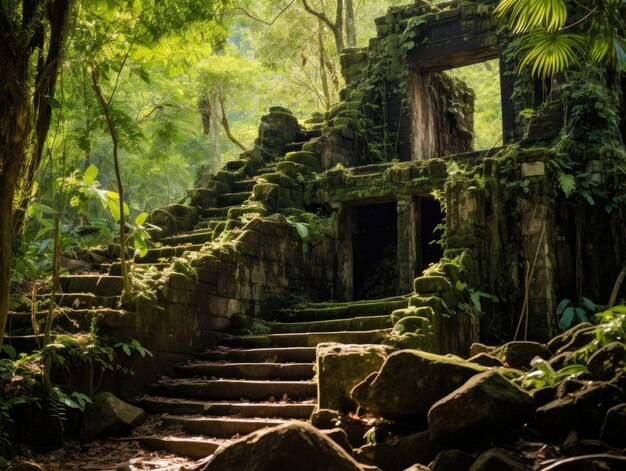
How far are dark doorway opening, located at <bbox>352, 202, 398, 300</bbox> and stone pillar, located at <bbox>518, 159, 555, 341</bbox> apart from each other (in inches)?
136

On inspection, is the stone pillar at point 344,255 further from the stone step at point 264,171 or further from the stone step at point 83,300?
the stone step at point 83,300

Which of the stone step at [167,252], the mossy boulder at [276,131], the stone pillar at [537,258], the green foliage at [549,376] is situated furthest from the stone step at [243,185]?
the green foliage at [549,376]

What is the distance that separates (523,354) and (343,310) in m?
4.31

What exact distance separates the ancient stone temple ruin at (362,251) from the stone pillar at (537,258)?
0.07ft

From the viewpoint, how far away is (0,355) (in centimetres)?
714

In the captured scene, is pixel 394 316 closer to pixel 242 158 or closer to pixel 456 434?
pixel 456 434

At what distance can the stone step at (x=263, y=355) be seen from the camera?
28.4 ft

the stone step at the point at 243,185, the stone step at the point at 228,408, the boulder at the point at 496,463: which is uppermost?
the stone step at the point at 243,185

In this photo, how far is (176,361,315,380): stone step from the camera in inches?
322

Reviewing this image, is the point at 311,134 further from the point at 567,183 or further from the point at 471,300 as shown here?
the point at 471,300

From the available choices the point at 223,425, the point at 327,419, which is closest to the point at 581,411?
the point at 327,419

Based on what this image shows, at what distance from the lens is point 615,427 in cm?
401

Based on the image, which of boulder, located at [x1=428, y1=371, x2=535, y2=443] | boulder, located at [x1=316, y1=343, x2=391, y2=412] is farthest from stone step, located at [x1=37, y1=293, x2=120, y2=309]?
boulder, located at [x1=428, y1=371, x2=535, y2=443]

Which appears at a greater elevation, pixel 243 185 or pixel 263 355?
pixel 243 185
